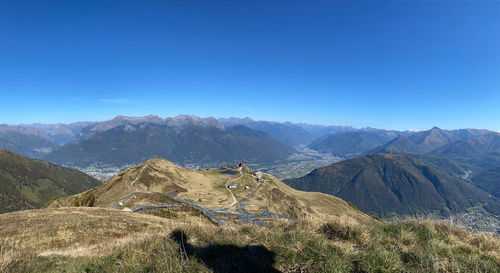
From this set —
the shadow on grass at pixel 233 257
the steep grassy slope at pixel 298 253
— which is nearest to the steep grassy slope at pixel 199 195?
the steep grassy slope at pixel 298 253

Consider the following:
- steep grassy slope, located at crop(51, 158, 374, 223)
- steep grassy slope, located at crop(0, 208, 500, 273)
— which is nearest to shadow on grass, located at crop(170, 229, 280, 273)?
steep grassy slope, located at crop(0, 208, 500, 273)

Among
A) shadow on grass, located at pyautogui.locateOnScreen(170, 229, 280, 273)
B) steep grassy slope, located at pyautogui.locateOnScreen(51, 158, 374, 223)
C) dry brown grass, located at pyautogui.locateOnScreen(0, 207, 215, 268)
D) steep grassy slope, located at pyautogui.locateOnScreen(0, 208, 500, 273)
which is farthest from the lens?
steep grassy slope, located at pyautogui.locateOnScreen(51, 158, 374, 223)

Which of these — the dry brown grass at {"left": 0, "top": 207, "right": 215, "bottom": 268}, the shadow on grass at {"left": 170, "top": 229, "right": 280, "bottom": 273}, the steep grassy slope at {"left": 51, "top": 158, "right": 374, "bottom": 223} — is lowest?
the steep grassy slope at {"left": 51, "top": 158, "right": 374, "bottom": 223}

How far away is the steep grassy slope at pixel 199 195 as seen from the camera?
82812 mm

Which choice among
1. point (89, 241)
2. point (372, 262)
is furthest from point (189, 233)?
point (89, 241)

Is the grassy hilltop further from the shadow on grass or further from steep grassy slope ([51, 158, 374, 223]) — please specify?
steep grassy slope ([51, 158, 374, 223])

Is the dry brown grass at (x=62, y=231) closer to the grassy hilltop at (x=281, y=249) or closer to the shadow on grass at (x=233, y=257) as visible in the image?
the grassy hilltop at (x=281, y=249)

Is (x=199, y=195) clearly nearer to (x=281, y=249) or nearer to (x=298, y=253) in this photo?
(x=281, y=249)

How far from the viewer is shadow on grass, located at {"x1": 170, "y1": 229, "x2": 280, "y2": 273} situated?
7033 millimetres

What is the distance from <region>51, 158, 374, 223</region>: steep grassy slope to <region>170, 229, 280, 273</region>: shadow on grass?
236 ft

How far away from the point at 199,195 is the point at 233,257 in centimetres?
9685

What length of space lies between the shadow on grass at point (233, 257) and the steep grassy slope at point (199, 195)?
236 ft

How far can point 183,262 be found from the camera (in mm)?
6617

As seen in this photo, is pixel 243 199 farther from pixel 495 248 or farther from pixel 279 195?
pixel 495 248
